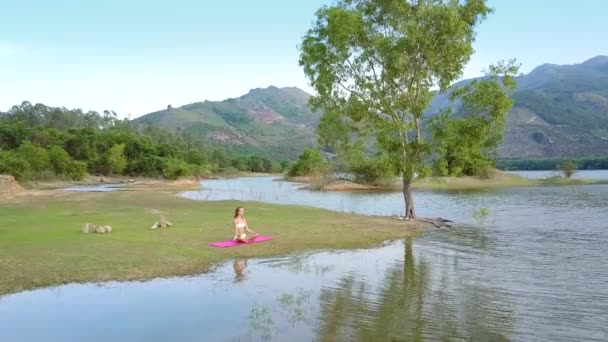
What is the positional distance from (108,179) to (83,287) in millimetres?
129178

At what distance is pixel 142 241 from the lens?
21.2 meters

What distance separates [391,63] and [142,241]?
1845 cm

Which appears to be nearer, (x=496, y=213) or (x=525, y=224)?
(x=525, y=224)

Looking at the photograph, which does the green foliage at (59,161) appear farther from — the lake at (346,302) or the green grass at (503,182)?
the lake at (346,302)

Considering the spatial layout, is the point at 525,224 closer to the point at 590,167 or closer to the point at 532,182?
the point at 532,182

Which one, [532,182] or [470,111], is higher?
[470,111]

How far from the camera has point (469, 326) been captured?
10.9m

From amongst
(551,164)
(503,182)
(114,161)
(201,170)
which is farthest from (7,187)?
(551,164)

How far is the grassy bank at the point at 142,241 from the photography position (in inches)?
622

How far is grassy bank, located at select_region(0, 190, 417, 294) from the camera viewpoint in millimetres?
15797

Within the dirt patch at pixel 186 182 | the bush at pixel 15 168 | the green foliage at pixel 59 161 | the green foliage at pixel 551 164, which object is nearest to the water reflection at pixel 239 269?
the bush at pixel 15 168

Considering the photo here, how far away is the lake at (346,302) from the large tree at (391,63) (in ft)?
43.5

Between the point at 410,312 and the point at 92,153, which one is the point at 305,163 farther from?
the point at 410,312

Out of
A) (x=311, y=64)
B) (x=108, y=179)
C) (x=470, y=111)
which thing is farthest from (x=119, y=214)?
(x=108, y=179)
